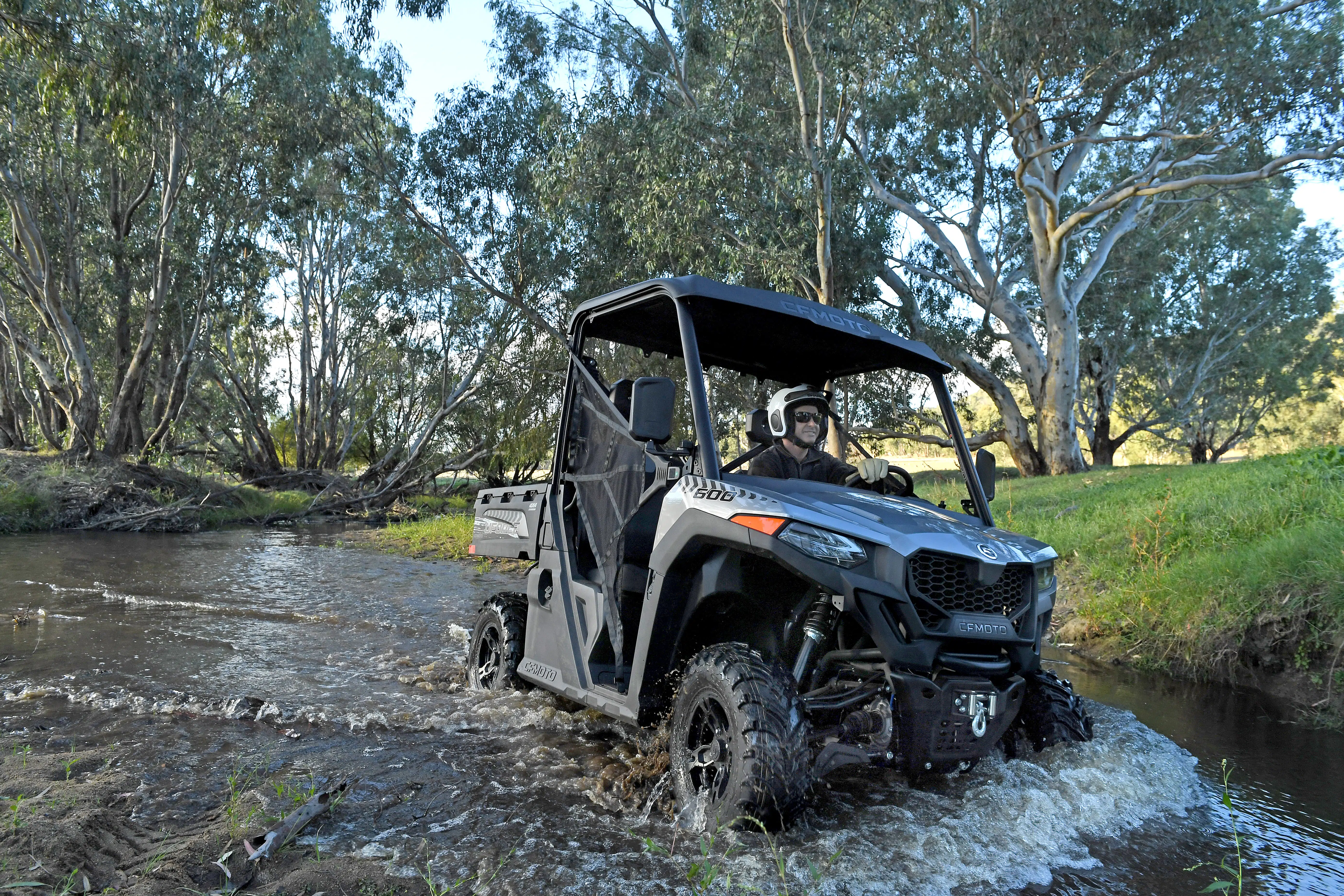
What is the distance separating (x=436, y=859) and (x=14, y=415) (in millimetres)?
34479

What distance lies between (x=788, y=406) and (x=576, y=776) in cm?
214

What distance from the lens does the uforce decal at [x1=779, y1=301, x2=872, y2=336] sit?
4410 mm

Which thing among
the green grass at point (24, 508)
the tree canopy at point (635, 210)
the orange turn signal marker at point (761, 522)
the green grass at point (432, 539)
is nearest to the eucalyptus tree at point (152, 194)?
the tree canopy at point (635, 210)

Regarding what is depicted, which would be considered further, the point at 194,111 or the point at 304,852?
the point at 194,111

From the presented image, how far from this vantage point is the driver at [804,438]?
15.8 feet

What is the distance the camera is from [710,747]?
3686 millimetres

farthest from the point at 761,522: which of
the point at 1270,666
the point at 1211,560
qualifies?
the point at 1211,560

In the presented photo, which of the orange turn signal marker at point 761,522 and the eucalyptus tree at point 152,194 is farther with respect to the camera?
the eucalyptus tree at point 152,194

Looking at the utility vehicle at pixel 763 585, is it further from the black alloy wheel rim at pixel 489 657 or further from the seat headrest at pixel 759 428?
the black alloy wheel rim at pixel 489 657

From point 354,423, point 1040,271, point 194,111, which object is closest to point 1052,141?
point 1040,271

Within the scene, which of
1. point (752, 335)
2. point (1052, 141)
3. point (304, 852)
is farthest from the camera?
point (1052, 141)

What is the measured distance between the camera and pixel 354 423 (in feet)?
122

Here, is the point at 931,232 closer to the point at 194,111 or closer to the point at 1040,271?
the point at 1040,271

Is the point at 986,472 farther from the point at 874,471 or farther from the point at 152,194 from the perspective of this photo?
the point at 152,194
